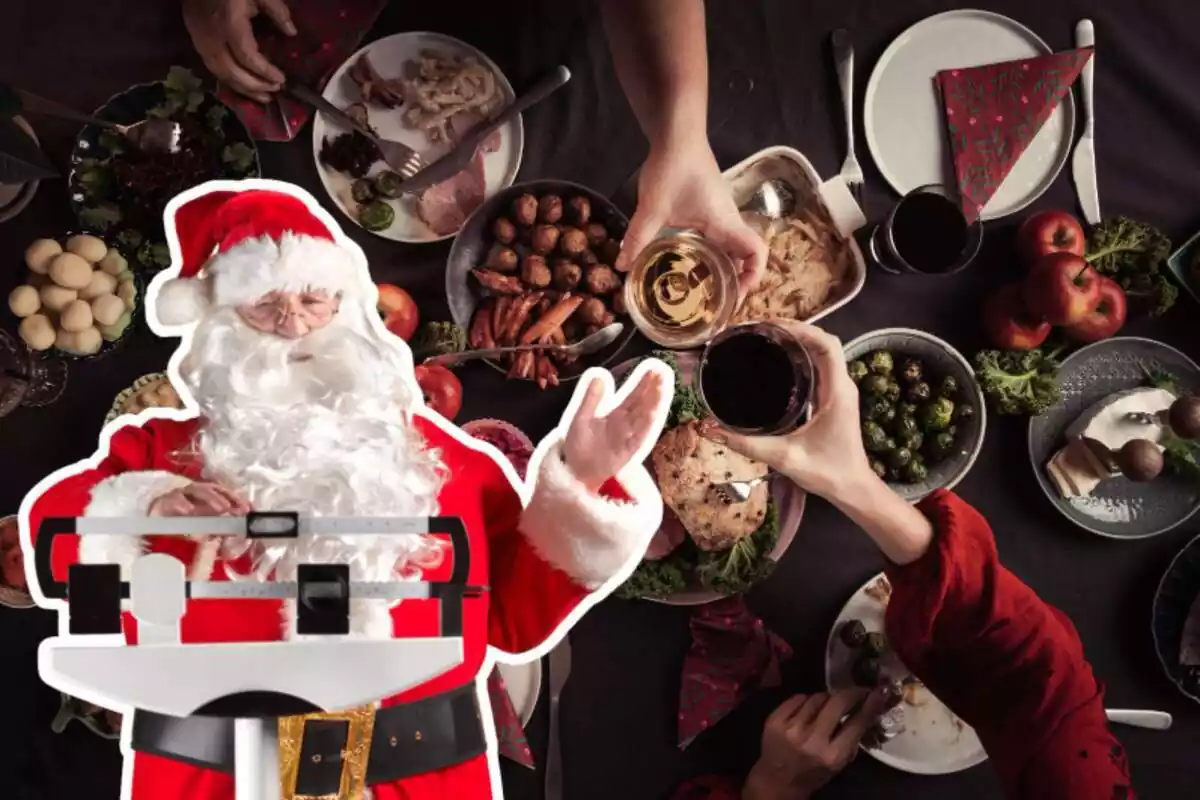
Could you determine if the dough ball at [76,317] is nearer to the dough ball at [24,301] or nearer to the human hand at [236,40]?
the dough ball at [24,301]

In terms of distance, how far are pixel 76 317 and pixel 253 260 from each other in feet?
0.95

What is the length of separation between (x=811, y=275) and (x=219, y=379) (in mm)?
590

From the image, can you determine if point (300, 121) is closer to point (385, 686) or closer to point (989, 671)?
point (385, 686)

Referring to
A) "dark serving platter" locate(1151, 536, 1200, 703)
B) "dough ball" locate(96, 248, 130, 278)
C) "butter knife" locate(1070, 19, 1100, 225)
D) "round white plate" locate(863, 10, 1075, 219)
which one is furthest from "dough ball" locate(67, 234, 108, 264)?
"dark serving platter" locate(1151, 536, 1200, 703)

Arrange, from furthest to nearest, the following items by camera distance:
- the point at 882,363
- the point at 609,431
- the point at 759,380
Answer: the point at 882,363 < the point at 759,380 < the point at 609,431

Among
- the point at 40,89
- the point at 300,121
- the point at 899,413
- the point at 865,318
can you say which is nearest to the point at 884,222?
the point at 865,318

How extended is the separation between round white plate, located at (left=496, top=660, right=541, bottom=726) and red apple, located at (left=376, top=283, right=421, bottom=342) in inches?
14.1

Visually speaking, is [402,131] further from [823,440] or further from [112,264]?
[823,440]

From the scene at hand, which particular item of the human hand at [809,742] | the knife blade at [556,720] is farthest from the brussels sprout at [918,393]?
the knife blade at [556,720]

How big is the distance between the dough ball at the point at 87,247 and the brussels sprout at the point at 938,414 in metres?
0.86

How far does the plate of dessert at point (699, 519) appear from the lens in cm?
91

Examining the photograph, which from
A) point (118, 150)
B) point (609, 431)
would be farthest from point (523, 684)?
point (118, 150)

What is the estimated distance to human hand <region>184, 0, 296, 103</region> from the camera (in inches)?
35.5

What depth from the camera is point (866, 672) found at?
0.97 metres
